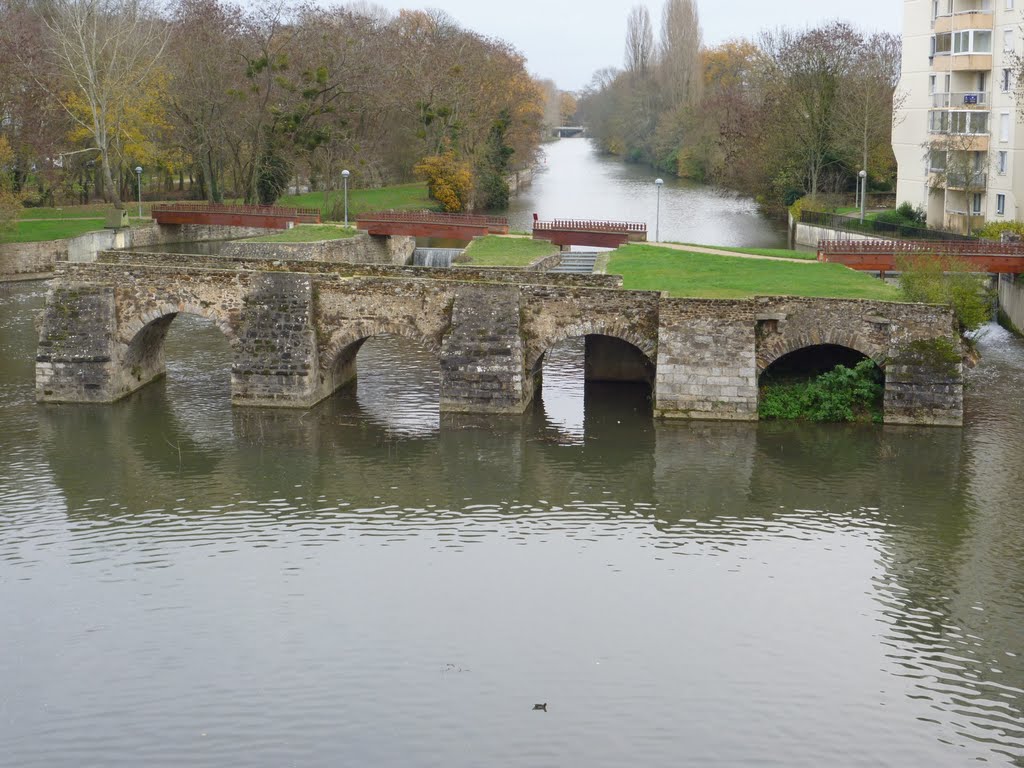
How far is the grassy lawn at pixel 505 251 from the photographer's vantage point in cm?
4056

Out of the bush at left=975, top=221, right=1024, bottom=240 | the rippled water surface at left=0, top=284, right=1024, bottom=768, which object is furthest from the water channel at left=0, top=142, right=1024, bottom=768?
the bush at left=975, top=221, right=1024, bottom=240

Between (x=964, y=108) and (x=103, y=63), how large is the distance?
1444 inches

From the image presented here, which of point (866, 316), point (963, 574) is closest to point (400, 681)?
point (963, 574)

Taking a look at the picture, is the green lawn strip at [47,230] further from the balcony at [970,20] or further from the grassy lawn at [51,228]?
the balcony at [970,20]

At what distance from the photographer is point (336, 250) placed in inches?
1927

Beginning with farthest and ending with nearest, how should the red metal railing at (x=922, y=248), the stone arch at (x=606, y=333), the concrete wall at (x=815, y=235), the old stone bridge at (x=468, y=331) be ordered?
the concrete wall at (x=815, y=235)
the red metal railing at (x=922, y=248)
the stone arch at (x=606, y=333)
the old stone bridge at (x=468, y=331)

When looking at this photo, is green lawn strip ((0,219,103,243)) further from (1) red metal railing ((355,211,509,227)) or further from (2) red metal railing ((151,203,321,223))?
(1) red metal railing ((355,211,509,227))

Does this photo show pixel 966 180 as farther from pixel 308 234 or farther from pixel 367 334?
pixel 367 334

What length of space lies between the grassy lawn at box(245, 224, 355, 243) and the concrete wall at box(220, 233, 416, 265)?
1.74 ft

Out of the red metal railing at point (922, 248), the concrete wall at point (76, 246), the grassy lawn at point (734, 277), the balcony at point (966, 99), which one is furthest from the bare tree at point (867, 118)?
the concrete wall at point (76, 246)

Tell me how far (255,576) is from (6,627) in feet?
12.0

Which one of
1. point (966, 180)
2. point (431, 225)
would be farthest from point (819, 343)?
point (431, 225)

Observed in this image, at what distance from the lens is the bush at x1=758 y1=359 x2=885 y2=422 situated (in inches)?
1094

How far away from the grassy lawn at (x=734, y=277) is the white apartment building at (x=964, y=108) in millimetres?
15809
